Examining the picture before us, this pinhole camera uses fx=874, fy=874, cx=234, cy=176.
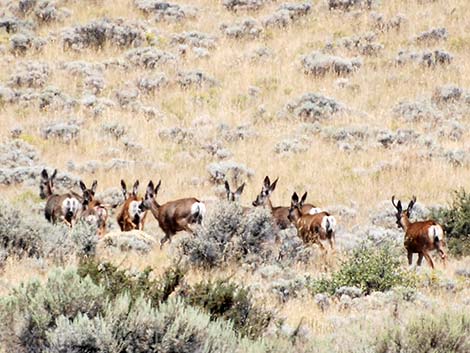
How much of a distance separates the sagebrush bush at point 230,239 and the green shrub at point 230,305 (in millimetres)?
5178

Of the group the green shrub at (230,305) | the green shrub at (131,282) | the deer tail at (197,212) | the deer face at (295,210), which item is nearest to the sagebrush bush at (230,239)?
the deer tail at (197,212)

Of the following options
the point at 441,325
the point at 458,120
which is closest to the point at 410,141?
the point at 458,120

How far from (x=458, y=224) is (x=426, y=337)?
9922mm

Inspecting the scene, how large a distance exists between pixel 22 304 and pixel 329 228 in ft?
32.0

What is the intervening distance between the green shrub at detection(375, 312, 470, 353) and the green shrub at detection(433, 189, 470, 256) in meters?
8.83

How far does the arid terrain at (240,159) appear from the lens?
265 inches

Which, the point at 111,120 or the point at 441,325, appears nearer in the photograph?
the point at 441,325

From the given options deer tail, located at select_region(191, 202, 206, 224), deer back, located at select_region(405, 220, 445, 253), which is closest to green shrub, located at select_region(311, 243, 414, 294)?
deer back, located at select_region(405, 220, 445, 253)

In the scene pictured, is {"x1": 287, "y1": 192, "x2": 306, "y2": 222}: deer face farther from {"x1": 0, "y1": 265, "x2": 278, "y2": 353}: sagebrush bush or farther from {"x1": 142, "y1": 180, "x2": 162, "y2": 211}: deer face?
{"x1": 0, "y1": 265, "x2": 278, "y2": 353}: sagebrush bush

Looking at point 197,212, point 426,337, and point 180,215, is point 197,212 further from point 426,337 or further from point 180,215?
point 426,337

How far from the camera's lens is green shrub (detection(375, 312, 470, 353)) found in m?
6.55

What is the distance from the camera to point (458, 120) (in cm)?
2564

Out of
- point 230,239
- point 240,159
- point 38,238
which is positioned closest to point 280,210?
point 230,239

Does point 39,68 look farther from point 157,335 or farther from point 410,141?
point 157,335
